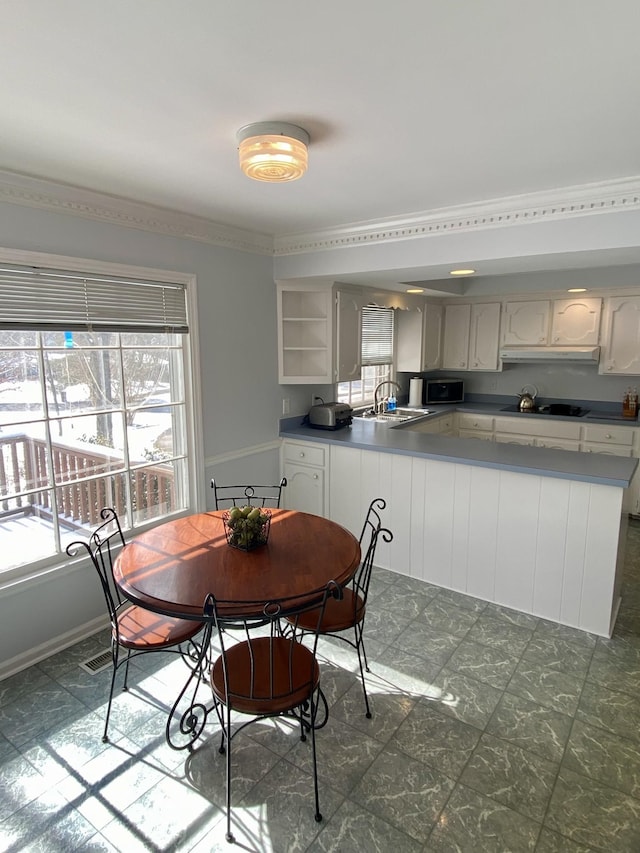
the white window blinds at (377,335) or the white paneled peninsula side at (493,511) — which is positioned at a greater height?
the white window blinds at (377,335)

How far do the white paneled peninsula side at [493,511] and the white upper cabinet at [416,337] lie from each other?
5.47 feet

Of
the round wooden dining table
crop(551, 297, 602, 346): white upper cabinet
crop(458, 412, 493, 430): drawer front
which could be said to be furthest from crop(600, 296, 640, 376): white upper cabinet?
the round wooden dining table

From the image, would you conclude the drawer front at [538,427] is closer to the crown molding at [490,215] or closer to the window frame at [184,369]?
the crown molding at [490,215]

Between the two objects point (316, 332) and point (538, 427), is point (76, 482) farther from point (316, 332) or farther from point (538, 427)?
point (538, 427)

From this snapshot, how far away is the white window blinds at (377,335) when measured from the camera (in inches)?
194

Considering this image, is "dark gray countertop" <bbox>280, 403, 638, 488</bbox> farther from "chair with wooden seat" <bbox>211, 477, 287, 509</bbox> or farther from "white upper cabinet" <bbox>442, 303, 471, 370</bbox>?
"white upper cabinet" <bbox>442, 303, 471, 370</bbox>

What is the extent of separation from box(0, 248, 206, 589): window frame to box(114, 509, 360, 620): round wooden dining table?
75cm

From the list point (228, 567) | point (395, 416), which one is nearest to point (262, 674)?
point (228, 567)

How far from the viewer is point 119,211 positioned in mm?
2629

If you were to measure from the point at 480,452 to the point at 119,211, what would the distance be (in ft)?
8.60

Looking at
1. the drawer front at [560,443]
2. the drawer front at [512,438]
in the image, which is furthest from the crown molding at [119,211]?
the drawer front at [560,443]

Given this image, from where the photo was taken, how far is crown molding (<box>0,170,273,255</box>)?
2.24m

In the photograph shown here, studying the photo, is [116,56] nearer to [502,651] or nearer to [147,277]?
[147,277]

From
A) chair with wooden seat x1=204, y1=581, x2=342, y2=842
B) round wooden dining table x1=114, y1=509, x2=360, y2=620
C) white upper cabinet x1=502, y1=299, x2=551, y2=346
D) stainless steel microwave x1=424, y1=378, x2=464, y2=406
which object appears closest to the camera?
chair with wooden seat x1=204, y1=581, x2=342, y2=842
